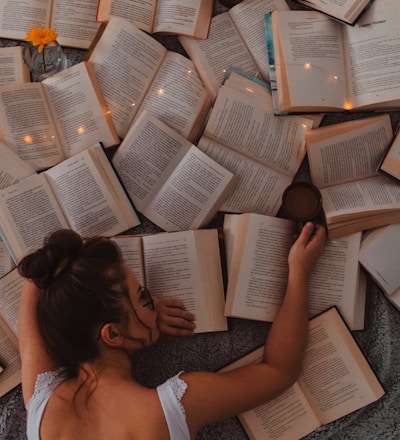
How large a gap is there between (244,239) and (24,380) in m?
0.60

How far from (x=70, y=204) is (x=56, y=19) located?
0.54 metres

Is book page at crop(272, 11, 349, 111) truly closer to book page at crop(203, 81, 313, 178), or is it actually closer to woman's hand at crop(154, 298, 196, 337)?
book page at crop(203, 81, 313, 178)

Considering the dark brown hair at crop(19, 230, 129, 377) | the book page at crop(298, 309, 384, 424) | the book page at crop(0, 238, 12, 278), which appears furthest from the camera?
the book page at crop(0, 238, 12, 278)

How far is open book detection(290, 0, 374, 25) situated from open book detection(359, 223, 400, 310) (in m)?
0.54

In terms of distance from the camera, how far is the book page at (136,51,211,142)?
4.13ft

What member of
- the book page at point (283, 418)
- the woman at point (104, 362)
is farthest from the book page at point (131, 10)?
the book page at point (283, 418)

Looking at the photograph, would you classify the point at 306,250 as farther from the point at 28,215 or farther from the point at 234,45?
the point at 28,215

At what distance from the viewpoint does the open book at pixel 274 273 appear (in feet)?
3.87

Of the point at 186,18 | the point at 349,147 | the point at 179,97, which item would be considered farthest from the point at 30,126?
the point at 349,147

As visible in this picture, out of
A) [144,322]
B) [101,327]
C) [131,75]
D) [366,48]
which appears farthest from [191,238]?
[366,48]

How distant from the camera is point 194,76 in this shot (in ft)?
4.20

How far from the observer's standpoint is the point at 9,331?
1.20 meters

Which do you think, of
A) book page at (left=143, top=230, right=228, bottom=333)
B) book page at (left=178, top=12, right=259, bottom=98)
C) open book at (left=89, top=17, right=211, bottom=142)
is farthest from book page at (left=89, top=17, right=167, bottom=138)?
book page at (left=143, top=230, right=228, bottom=333)

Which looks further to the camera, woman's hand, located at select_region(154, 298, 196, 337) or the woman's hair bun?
woman's hand, located at select_region(154, 298, 196, 337)
